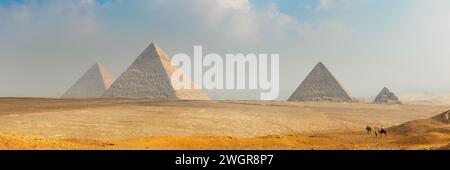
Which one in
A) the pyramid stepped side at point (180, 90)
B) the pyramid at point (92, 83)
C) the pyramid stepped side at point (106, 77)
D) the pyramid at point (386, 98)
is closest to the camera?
the pyramid at point (386, 98)

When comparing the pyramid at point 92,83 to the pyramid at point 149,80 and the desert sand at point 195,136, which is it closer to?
the pyramid at point 149,80

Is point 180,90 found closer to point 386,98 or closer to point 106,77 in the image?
point 106,77

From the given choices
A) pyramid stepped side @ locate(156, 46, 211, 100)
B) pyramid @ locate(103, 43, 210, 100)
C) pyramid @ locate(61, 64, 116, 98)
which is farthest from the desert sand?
pyramid @ locate(61, 64, 116, 98)

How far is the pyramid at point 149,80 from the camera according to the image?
105 m

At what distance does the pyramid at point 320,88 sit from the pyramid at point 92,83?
6653cm

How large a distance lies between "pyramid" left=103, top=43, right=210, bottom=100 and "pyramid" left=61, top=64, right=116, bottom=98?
2789 centimetres

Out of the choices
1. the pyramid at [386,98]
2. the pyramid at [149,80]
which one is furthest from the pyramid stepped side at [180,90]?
the pyramid at [386,98]

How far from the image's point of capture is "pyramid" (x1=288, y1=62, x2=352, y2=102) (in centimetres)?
9812

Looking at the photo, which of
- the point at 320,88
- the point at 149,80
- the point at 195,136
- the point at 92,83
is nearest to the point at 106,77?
the point at 92,83

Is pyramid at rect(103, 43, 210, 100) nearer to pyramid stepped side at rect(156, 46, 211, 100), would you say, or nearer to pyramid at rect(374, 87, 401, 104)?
pyramid stepped side at rect(156, 46, 211, 100)

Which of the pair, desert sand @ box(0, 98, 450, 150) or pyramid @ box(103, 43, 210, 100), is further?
pyramid @ box(103, 43, 210, 100)

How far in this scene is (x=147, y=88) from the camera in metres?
107
